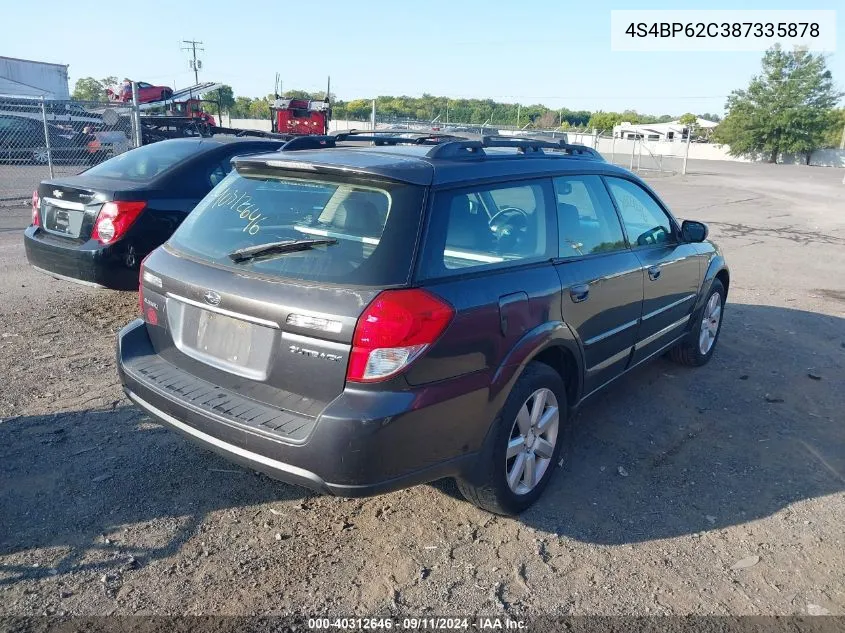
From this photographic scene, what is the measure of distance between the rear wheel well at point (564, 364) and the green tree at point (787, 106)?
64634 mm

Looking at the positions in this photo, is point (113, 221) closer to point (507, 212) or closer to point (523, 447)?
point (507, 212)

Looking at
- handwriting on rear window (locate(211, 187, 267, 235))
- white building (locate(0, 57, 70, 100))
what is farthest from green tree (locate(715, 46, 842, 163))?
handwriting on rear window (locate(211, 187, 267, 235))

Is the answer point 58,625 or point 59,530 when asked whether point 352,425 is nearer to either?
point 58,625

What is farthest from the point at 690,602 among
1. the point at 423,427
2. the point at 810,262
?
the point at 810,262

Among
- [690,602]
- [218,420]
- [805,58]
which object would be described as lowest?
[690,602]

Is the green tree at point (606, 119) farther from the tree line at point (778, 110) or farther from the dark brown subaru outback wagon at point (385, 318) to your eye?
the dark brown subaru outback wagon at point (385, 318)

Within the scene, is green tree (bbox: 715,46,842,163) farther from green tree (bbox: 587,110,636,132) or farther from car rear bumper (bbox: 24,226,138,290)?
car rear bumper (bbox: 24,226,138,290)

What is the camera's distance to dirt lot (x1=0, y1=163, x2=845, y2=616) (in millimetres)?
2752

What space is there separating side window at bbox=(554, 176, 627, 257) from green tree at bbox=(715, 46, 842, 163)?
210 feet

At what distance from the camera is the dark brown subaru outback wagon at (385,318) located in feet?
8.58

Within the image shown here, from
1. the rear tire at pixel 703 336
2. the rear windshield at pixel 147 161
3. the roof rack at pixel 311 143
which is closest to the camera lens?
the roof rack at pixel 311 143

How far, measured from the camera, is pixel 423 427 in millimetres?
2670

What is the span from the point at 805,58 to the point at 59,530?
7042cm

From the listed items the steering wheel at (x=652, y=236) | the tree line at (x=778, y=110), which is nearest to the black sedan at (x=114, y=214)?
the steering wheel at (x=652, y=236)
